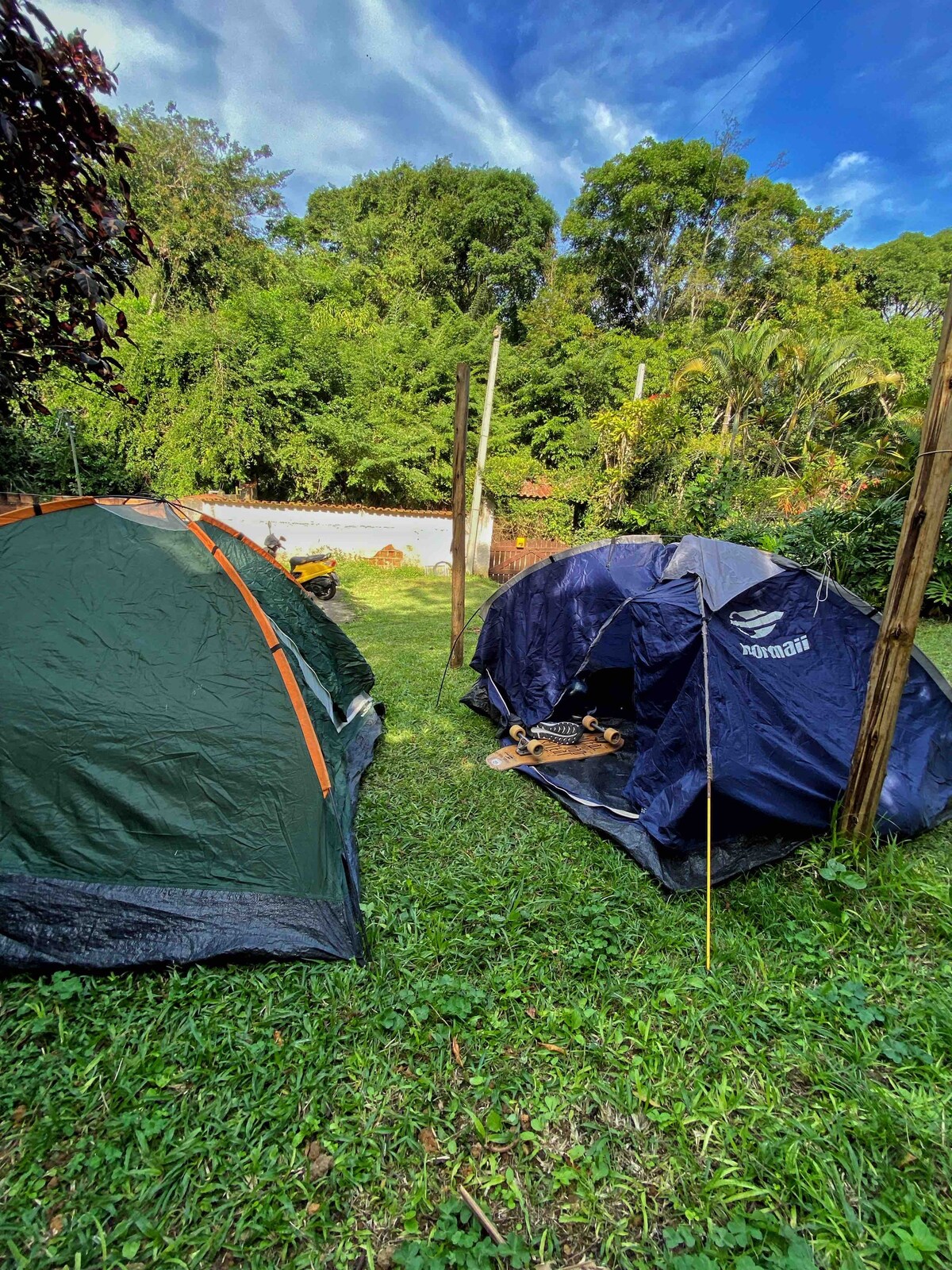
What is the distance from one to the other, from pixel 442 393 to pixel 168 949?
1451 cm

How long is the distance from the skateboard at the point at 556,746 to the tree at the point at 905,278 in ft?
74.7

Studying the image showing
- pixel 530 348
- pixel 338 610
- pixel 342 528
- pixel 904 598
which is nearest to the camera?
pixel 904 598

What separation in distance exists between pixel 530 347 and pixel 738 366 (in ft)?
20.8

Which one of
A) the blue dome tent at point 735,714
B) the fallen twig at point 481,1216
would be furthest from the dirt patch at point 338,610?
the fallen twig at point 481,1216

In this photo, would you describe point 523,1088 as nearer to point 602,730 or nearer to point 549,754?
point 549,754

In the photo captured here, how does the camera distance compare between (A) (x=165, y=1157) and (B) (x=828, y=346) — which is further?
(B) (x=828, y=346)

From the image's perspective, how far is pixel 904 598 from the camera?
6.81 ft

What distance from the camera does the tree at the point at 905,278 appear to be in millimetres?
18422

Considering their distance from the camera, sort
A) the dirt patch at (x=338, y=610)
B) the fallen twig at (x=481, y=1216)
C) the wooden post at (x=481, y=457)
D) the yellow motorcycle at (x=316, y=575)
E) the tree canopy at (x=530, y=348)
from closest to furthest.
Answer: the fallen twig at (x=481, y=1216)
the dirt patch at (x=338, y=610)
the yellow motorcycle at (x=316, y=575)
the tree canopy at (x=530, y=348)
the wooden post at (x=481, y=457)

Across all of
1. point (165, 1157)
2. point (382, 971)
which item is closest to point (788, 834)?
point (382, 971)

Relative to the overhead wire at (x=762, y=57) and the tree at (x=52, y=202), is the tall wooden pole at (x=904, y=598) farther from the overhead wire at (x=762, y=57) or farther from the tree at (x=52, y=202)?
the tree at (x=52, y=202)

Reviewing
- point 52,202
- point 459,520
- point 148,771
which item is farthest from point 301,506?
point 148,771

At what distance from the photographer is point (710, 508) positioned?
30.9ft

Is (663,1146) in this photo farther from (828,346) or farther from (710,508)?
(828,346)
